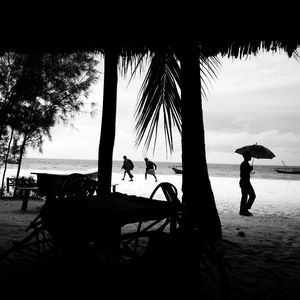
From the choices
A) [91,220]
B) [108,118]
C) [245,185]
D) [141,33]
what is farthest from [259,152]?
[91,220]

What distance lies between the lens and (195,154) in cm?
448

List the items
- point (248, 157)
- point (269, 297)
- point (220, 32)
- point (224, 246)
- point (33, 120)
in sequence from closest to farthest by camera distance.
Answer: point (269, 297)
point (220, 32)
point (224, 246)
point (248, 157)
point (33, 120)

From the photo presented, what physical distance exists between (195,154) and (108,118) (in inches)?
54.1

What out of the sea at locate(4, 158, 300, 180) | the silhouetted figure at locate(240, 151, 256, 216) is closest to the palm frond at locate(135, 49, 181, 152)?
the silhouetted figure at locate(240, 151, 256, 216)

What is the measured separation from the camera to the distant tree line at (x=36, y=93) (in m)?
9.78

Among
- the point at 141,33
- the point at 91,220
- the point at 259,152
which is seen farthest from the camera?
the point at 259,152

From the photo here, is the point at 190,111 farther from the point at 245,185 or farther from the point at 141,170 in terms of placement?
the point at 141,170

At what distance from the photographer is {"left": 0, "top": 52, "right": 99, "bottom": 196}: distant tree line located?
978 centimetres

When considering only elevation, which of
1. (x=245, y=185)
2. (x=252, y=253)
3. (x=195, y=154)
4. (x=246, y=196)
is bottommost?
(x=252, y=253)

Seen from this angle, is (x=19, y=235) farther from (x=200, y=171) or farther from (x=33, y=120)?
(x=33, y=120)

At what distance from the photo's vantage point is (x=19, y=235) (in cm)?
475

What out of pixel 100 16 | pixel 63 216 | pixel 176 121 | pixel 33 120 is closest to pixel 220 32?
pixel 176 121

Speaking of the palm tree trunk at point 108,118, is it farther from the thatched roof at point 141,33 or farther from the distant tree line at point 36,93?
the distant tree line at point 36,93

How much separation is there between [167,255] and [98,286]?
1108 millimetres
